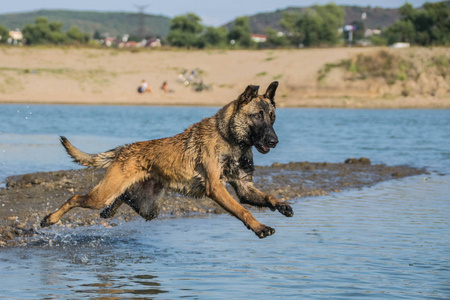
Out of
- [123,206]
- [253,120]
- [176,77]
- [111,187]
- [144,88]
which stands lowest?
[123,206]

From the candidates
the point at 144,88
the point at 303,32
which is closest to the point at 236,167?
the point at 144,88

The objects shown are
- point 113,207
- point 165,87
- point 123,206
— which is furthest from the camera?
point 165,87

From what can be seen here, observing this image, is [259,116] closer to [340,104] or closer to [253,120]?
[253,120]

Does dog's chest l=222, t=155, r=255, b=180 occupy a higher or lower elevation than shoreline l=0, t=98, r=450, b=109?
higher

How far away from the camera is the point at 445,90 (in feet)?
170

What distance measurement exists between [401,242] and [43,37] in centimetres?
9755

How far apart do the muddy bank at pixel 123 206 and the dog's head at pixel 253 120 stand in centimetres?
307

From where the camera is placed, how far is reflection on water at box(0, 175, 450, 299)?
6480 mm

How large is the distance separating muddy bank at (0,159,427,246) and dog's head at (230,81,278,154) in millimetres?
3071

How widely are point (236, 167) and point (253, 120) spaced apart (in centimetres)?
56

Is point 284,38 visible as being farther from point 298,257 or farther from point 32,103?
point 298,257

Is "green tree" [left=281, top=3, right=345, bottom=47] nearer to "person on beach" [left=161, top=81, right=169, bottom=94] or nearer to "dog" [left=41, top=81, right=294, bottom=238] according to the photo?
"person on beach" [left=161, top=81, right=169, bottom=94]

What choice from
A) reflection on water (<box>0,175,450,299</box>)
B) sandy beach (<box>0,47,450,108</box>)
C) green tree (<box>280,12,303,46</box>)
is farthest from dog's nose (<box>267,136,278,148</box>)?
green tree (<box>280,12,303,46</box>)

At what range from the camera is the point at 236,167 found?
7.27m
